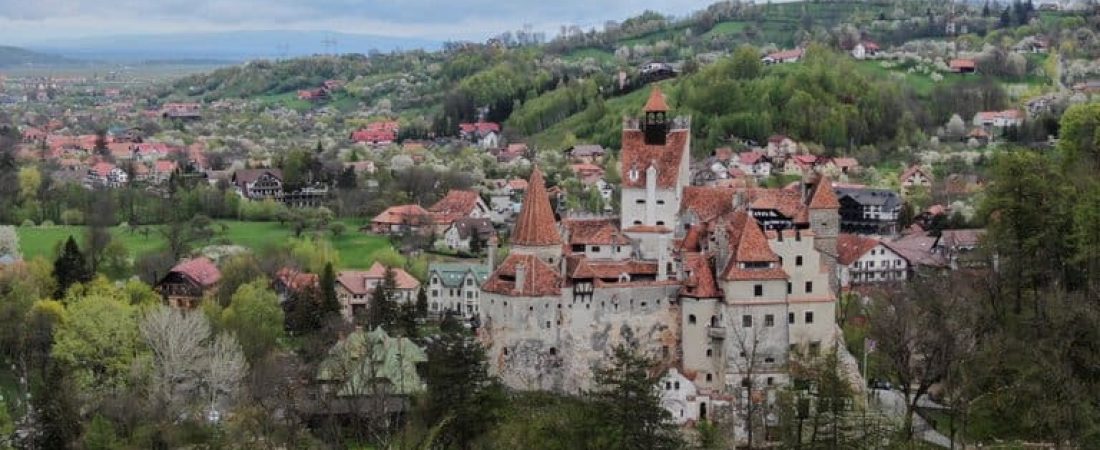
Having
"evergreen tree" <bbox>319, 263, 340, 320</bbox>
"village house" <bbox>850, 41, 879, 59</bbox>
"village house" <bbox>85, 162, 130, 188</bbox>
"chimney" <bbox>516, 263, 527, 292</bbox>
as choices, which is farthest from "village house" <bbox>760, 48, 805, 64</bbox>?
"chimney" <bbox>516, 263, 527, 292</bbox>


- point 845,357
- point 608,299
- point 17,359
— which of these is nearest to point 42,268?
point 17,359

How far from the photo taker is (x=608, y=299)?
54.5 meters

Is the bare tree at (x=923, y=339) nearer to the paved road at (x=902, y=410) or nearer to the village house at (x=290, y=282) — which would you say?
the paved road at (x=902, y=410)

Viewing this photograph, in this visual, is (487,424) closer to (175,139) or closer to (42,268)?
(42,268)

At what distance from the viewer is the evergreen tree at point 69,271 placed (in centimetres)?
7203

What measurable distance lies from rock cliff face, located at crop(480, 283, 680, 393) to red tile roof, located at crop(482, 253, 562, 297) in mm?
401

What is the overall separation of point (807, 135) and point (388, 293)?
77.9 m

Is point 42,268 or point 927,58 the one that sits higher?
point 927,58

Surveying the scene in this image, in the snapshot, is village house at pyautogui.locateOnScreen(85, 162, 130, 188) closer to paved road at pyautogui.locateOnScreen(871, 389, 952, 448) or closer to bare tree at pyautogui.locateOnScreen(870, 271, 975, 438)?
paved road at pyautogui.locateOnScreen(871, 389, 952, 448)

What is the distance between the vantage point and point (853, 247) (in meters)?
86.4

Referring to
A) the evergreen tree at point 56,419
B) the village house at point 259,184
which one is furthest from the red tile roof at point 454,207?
the evergreen tree at point 56,419

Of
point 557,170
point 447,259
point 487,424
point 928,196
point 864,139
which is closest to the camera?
point 487,424

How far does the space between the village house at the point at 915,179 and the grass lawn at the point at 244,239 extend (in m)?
47.6

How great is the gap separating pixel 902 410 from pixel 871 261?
3398cm
